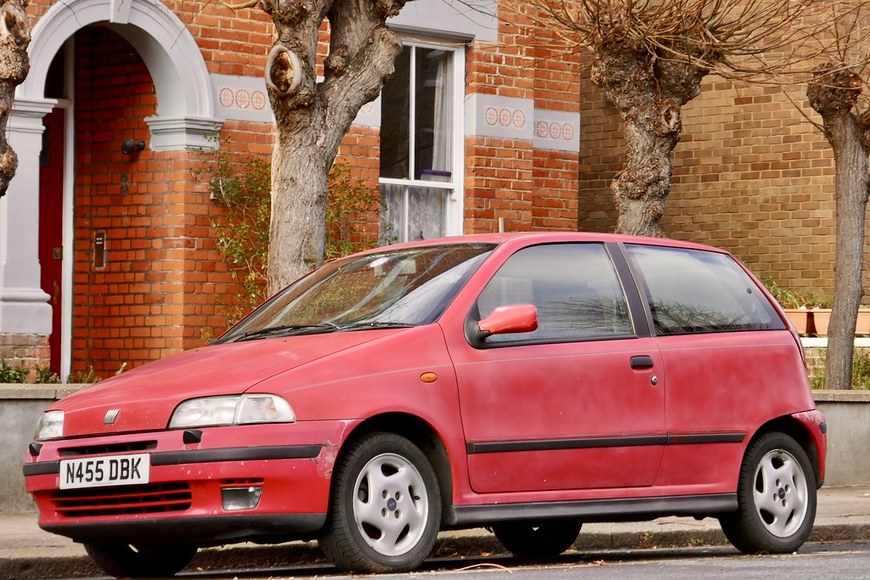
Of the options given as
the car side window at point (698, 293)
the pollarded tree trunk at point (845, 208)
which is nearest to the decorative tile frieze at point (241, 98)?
the pollarded tree trunk at point (845, 208)

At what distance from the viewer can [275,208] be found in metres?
11.6

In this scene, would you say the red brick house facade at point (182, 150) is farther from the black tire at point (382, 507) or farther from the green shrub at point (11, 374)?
the black tire at point (382, 507)

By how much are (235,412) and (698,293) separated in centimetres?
301

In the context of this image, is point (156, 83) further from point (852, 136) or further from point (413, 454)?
point (413, 454)

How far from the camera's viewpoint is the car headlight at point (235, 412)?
7.40 meters

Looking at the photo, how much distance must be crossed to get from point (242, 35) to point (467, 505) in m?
8.37

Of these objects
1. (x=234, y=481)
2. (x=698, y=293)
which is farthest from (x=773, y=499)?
(x=234, y=481)

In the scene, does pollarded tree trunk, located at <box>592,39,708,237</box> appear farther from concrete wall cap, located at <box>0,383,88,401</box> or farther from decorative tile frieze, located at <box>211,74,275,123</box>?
concrete wall cap, located at <box>0,383,88,401</box>

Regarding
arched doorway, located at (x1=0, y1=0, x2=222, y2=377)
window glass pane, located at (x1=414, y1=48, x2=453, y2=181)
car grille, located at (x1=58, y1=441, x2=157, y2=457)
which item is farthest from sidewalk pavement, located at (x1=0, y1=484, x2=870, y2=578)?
window glass pane, located at (x1=414, y1=48, x2=453, y2=181)

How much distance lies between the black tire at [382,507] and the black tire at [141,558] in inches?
50.2

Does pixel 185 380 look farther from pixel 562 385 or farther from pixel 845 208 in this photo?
pixel 845 208

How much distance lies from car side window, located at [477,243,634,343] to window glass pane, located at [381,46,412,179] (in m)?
7.97

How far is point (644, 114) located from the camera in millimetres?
14172

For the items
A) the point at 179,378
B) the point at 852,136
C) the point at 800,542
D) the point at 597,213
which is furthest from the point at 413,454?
the point at 597,213
